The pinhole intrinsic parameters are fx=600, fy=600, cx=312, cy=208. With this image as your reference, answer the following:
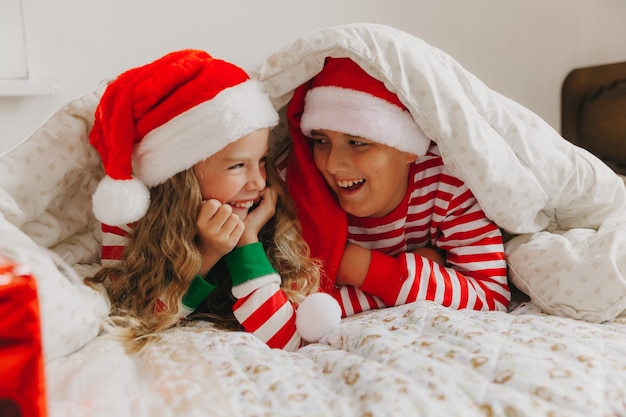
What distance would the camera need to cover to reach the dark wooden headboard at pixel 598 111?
1.76m

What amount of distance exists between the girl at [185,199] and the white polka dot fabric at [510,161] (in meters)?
0.17

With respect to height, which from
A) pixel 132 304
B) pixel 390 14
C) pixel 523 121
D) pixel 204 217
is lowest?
pixel 132 304

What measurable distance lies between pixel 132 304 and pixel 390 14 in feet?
3.30

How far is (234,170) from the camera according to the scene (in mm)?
975

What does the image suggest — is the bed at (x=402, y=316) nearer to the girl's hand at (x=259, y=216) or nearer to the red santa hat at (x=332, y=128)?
the red santa hat at (x=332, y=128)

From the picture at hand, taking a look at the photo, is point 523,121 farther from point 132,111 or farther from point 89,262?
point 89,262

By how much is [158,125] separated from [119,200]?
0.42 ft

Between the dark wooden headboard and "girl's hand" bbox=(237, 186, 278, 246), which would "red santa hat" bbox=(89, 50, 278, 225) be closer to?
"girl's hand" bbox=(237, 186, 278, 246)

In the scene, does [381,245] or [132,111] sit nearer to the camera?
[132,111]

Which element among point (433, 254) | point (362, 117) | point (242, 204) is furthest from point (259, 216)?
point (433, 254)

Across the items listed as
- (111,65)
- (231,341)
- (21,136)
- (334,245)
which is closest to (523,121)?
(334,245)

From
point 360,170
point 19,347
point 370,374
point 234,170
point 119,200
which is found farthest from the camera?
point 360,170

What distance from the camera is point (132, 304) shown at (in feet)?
3.15

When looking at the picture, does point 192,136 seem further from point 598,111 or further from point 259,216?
point 598,111
